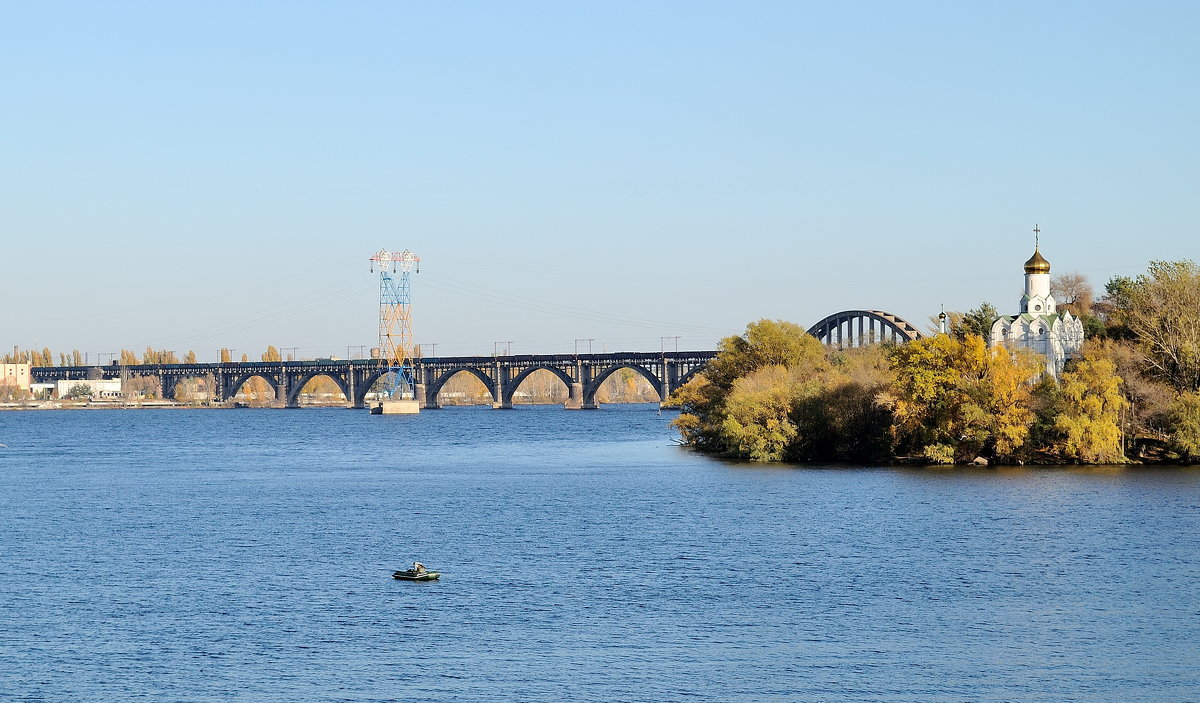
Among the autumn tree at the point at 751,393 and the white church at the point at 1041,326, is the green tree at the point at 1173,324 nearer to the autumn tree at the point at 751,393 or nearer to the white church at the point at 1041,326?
the white church at the point at 1041,326

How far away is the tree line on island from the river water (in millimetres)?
4415

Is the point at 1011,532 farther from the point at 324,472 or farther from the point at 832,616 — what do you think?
the point at 324,472

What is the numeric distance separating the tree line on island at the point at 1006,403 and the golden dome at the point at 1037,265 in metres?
8.95

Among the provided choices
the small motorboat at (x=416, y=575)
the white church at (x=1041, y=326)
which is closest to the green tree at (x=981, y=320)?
the white church at (x=1041, y=326)

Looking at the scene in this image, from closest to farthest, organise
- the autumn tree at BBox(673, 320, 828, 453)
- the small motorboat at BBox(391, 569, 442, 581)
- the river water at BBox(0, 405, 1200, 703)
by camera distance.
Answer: the river water at BBox(0, 405, 1200, 703) < the small motorboat at BBox(391, 569, 442, 581) < the autumn tree at BBox(673, 320, 828, 453)

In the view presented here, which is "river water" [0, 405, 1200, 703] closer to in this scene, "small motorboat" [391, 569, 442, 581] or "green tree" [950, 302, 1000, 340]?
"small motorboat" [391, 569, 442, 581]

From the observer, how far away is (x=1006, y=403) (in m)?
74.5

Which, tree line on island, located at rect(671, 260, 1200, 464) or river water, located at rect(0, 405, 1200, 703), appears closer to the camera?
river water, located at rect(0, 405, 1200, 703)

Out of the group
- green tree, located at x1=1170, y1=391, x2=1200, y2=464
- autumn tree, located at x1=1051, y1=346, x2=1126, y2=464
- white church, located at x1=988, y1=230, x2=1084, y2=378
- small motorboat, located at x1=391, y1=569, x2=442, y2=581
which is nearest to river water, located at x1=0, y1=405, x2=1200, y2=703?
small motorboat, located at x1=391, y1=569, x2=442, y2=581

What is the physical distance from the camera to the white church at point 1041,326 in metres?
91.2

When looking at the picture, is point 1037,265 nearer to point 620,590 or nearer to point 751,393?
point 751,393

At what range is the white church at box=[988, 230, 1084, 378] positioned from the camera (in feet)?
299

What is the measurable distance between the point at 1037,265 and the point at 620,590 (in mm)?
66038

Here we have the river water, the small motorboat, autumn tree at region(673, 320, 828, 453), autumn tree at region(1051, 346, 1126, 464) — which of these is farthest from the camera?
autumn tree at region(673, 320, 828, 453)
